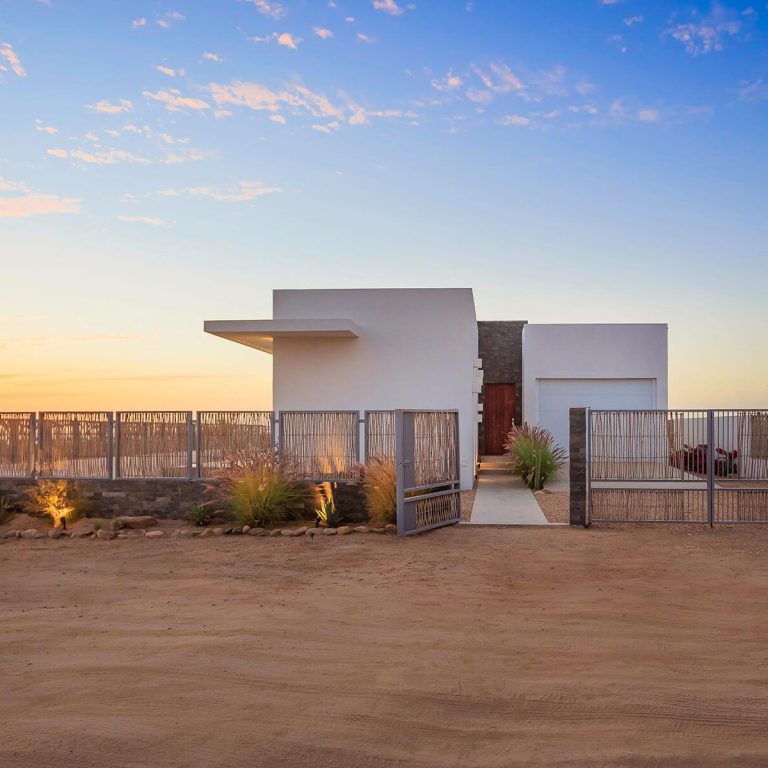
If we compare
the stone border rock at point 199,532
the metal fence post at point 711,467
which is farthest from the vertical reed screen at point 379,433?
the metal fence post at point 711,467

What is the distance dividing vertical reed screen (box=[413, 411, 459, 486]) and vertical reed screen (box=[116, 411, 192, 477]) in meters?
3.87

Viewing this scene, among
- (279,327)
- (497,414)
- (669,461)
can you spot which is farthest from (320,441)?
(497,414)

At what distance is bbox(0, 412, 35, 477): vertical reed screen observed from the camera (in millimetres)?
12273

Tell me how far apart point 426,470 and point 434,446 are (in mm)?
394

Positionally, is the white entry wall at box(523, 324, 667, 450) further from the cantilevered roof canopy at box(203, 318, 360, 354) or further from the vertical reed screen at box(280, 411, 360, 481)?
the vertical reed screen at box(280, 411, 360, 481)

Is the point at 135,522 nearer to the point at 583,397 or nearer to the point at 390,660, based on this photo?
the point at 390,660

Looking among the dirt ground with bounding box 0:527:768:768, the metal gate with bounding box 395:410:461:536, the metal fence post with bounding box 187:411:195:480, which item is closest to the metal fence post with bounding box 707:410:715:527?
the dirt ground with bounding box 0:527:768:768

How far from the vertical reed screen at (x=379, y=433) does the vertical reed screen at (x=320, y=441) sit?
0.19 metres

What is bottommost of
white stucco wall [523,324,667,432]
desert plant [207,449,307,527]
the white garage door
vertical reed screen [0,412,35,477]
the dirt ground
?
the dirt ground

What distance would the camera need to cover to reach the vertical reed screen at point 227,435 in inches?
452

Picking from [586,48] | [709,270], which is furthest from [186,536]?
[709,270]

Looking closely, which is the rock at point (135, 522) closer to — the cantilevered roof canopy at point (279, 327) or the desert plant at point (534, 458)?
the cantilevered roof canopy at point (279, 327)

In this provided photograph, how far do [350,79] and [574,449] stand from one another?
20.5 feet

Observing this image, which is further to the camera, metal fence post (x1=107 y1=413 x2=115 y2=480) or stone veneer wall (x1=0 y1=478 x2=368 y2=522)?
metal fence post (x1=107 y1=413 x2=115 y2=480)
